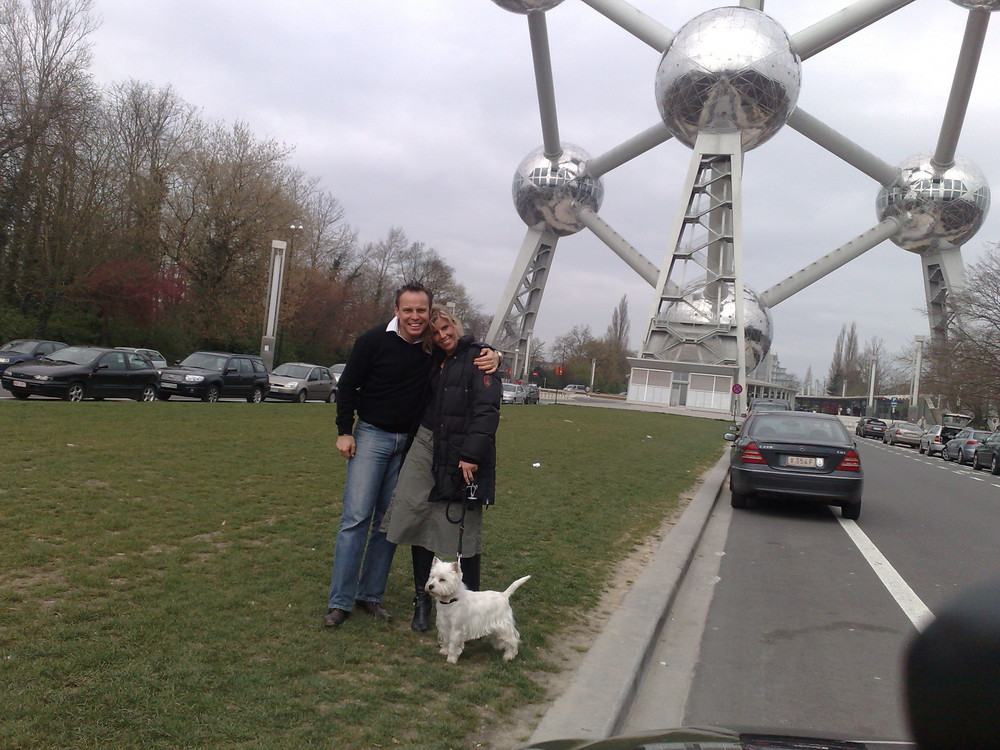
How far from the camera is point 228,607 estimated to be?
15.3 feet

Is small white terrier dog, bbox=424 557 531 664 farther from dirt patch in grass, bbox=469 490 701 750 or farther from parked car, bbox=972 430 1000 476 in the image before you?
parked car, bbox=972 430 1000 476

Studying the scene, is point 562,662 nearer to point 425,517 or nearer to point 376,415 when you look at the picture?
point 425,517

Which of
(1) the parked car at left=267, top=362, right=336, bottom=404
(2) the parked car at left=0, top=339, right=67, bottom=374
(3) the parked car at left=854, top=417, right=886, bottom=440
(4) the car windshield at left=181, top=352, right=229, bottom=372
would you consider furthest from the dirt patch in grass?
(3) the parked car at left=854, top=417, right=886, bottom=440

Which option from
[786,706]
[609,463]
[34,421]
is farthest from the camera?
[609,463]

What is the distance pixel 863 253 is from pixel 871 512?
56266 mm

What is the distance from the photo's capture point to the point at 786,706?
429 centimetres

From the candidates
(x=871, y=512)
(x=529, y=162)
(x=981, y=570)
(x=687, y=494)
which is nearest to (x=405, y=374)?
(x=981, y=570)

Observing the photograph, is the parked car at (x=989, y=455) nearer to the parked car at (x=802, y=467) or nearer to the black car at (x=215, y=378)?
the parked car at (x=802, y=467)

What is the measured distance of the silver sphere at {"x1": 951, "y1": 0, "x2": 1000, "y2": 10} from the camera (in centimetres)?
4566

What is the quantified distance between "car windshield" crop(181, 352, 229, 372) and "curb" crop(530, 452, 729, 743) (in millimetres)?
20827

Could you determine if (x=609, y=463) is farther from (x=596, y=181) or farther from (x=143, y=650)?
(x=596, y=181)

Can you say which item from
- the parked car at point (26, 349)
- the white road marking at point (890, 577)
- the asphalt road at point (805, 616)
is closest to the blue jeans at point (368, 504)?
the asphalt road at point (805, 616)

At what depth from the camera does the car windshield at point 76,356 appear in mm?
20969

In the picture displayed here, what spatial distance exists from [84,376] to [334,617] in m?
18.8
